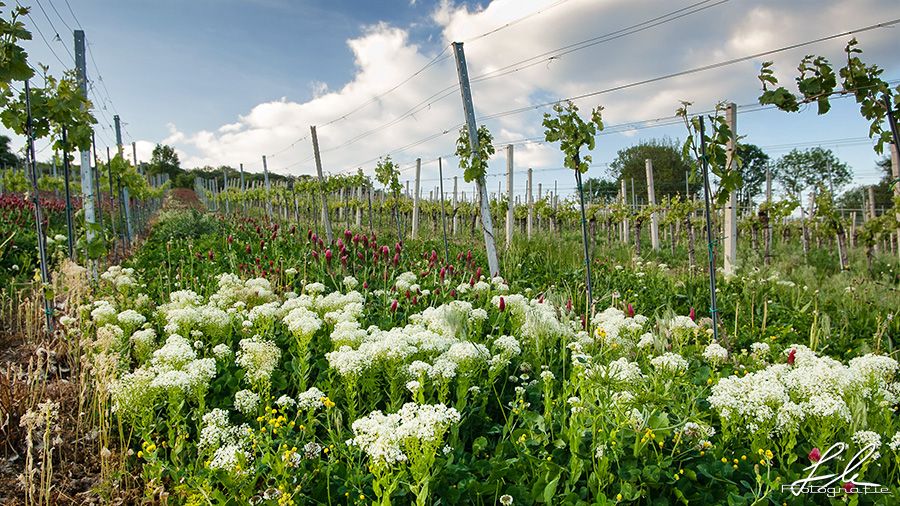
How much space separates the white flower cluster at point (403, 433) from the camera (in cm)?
222

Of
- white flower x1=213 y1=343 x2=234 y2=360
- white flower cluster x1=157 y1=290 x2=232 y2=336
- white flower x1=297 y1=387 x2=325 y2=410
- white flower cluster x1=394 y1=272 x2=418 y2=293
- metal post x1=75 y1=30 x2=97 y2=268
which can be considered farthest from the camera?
metal post x1=75 y1=30 x2=97 y2=268

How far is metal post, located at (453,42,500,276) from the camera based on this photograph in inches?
370

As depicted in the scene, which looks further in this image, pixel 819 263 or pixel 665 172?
pixel 665 172

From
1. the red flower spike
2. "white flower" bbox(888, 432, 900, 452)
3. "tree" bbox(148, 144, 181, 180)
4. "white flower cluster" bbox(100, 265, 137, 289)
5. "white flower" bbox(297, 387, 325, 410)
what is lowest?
the red flower spike

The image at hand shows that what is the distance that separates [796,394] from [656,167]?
2275 inches

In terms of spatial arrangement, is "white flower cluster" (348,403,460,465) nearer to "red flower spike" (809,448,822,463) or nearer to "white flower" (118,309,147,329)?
"red flower spike" (809,448,822,463)

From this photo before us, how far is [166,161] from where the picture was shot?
70500 mm

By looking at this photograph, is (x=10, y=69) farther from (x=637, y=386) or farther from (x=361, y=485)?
(x=637, y=386)

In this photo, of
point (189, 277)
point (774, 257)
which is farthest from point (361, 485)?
point (774, 257)

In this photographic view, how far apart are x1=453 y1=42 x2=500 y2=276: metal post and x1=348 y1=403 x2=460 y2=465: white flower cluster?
697 cm

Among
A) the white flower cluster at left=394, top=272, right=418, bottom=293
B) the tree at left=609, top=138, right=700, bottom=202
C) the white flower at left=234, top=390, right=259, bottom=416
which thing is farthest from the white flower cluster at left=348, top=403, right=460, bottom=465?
the tree at left=609, top=138, right=700, bottom=202

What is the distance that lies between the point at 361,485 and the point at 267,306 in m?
2.12

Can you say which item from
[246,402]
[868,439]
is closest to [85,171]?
[246,402]

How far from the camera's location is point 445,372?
9.69 feet
